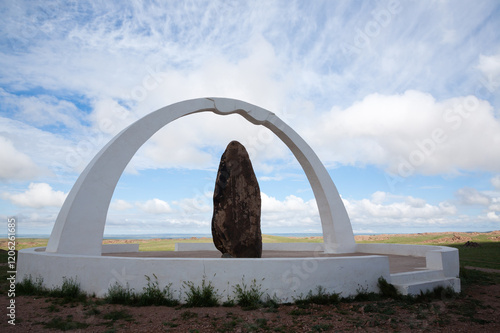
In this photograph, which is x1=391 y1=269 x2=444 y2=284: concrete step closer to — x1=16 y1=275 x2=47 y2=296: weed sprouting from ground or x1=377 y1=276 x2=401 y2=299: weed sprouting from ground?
x1=377 y1=276 x2=401 y2=299: weed sprouting from ground

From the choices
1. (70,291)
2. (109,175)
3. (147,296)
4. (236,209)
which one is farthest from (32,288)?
(236,209)

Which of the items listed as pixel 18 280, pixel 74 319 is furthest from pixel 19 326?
pixel 18 280

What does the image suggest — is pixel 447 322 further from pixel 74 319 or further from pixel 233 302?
→ pixel 74 319

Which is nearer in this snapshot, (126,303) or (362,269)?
(126,303)

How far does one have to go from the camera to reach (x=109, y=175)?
35.6 ft

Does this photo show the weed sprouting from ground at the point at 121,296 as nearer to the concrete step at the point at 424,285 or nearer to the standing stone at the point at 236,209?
the standing stone at the point at 236,209

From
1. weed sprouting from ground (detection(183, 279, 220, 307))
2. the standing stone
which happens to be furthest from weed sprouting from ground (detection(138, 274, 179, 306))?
the standing stone

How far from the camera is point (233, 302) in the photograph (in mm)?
7199

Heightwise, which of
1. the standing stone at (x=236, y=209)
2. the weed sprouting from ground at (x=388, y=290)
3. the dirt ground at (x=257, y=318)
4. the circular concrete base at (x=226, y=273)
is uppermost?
the standing stone at (x=236, y=209)

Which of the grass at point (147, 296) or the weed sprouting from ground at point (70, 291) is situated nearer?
the grass at point (147, 296)

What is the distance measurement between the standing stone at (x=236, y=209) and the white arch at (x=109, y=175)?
120 inches

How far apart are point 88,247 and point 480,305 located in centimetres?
1060

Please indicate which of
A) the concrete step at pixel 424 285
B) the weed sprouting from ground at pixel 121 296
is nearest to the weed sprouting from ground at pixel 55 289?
the weed sprouting from ground at pixel 121 296

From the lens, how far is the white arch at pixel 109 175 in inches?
400
